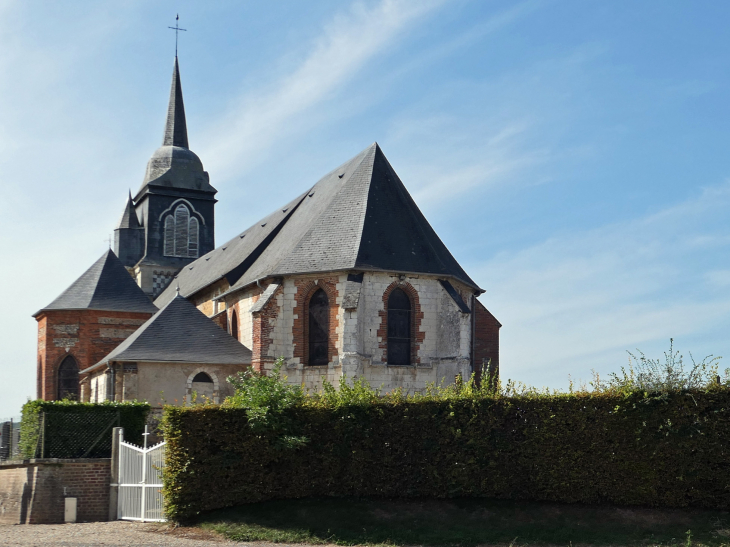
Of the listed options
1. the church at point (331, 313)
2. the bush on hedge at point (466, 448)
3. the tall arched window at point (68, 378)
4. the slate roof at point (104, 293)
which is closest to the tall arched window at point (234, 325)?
the church at point (331, 313)

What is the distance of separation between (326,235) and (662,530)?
47.0 ft

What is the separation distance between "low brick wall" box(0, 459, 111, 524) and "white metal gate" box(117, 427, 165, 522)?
52 centimetres

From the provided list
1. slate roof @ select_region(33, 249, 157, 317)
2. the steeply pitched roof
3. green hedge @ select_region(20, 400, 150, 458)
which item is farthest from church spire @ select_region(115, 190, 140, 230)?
green hedge @ select_region(20, 400, 150, 458)

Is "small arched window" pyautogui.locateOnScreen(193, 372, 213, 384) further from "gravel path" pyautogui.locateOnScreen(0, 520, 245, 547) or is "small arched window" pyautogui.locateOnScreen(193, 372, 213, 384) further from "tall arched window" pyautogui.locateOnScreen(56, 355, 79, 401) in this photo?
"tall arched window" pyautogui.locateOnScreen(56, 355, 79, 401)

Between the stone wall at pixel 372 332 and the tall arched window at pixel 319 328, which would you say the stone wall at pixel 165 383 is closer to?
the stone wall at pixel 372 332

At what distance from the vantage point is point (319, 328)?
24.5 metres

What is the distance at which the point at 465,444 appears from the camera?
594 inches

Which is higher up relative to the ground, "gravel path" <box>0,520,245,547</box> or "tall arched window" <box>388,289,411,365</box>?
"tall arched window" <box>388,289,411,365</box>

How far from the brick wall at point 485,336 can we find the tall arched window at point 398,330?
714cm

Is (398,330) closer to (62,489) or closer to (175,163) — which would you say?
(62,489)

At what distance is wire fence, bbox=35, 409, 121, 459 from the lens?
18219 millimetres

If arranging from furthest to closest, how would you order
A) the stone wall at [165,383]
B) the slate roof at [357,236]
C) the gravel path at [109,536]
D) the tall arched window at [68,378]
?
1. the tall arched window at [68,378]
2. the slate roof at [357,236]
3. the stone wall at [165,383]
4. the gravel path at [109,536]

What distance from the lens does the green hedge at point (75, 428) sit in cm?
1825

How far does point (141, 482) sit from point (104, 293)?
716 inches
